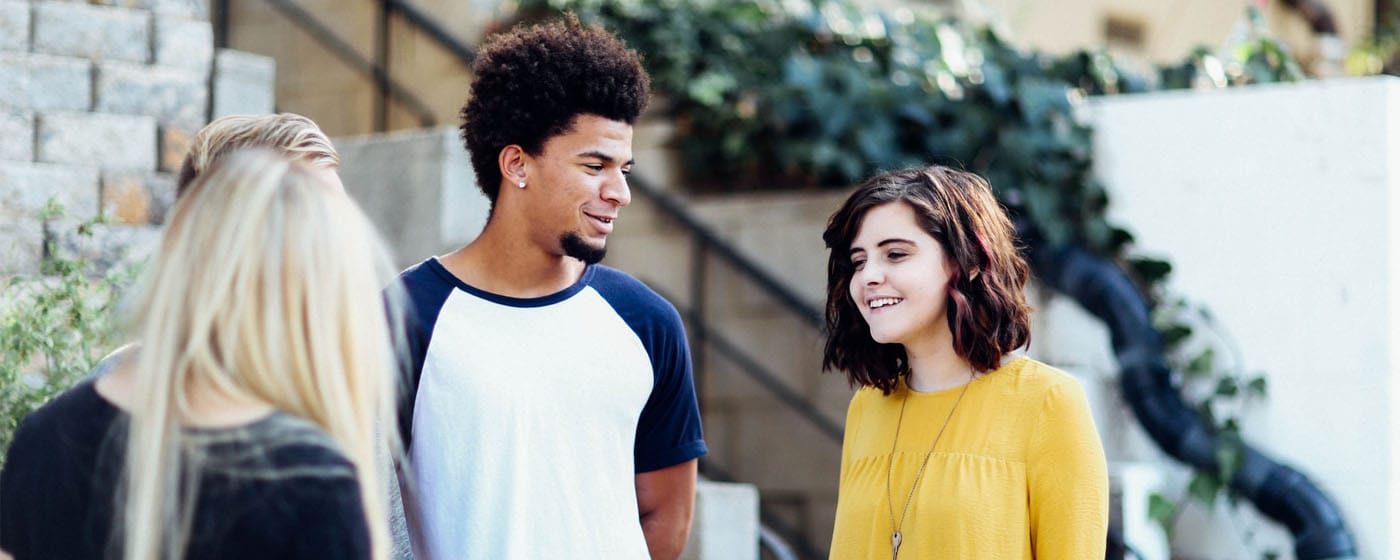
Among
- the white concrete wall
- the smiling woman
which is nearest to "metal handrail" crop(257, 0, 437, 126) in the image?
the white concrete wall

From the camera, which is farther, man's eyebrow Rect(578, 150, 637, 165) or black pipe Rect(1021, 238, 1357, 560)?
black pipe Rect(1021, 238, 1357, 560)

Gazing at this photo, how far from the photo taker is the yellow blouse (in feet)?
8.13

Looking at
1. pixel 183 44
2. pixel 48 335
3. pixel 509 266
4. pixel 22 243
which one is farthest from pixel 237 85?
pixel 509 266

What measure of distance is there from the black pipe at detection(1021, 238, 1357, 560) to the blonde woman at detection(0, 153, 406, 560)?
3899 millimetres

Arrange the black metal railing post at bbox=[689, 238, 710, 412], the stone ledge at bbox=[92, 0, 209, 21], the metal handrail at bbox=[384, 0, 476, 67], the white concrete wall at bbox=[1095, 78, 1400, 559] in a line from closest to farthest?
the stone ledge at bbox=[92, 0, 209, 21] < the white concrete wall at bbox=[1095, 78, 1400, 559] < the black metal railing post at bbox=[689, 238, 710, 412] < the metal handrail at bbox=[384, 0, 476, 67]

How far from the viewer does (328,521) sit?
1.59 meters

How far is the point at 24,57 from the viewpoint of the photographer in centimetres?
445

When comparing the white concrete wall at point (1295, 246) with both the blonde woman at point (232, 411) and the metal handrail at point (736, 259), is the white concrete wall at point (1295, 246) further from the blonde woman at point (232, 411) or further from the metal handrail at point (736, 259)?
the blonde woman at point (232, 411)

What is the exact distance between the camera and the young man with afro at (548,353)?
2.49 meters

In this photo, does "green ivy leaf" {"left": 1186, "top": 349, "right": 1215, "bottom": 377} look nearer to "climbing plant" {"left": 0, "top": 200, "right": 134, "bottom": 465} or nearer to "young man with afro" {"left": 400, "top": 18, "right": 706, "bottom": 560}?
"young man with afro" {"left": 400, "top": 18, "right": 706, "bottom": 560}

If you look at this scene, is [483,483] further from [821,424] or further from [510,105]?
[821,424]

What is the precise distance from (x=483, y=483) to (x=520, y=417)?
122 mm

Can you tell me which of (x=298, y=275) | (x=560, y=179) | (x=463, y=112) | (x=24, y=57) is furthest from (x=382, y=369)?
(x=24, y=57)

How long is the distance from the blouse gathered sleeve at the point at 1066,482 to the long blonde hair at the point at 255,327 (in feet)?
4.00
